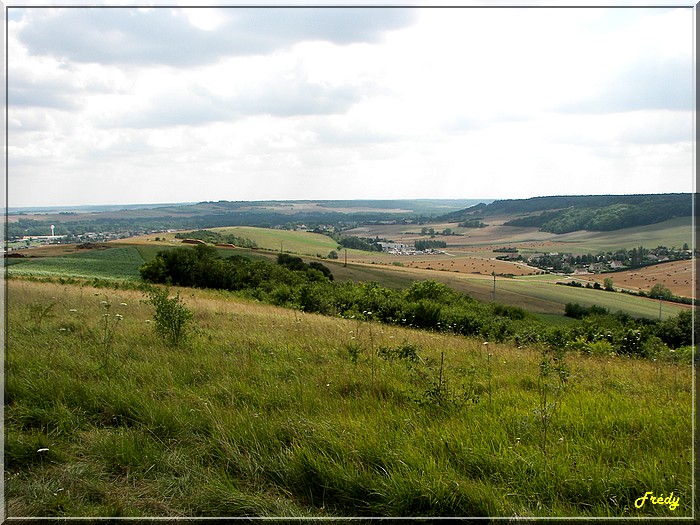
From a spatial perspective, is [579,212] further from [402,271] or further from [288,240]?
[402,271]

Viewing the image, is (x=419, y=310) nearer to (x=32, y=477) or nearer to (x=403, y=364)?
(x=403, y=364)

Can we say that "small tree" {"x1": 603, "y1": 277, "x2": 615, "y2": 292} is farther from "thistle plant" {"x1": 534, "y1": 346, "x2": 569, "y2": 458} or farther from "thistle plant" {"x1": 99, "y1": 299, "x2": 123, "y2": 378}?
"thistle plant" {"x1": 99, "y1": 299, "x2": 123, "y2": 378}

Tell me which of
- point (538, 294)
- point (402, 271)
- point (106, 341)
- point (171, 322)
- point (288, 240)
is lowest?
point (538, 294)

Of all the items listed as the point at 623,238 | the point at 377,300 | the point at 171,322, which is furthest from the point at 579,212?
the point at 377,300

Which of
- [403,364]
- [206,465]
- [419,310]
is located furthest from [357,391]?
[419,310]

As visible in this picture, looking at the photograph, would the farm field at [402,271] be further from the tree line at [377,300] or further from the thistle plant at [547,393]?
the thistle plant at [547,393]

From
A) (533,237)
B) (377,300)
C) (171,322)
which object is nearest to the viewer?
(171,322)
